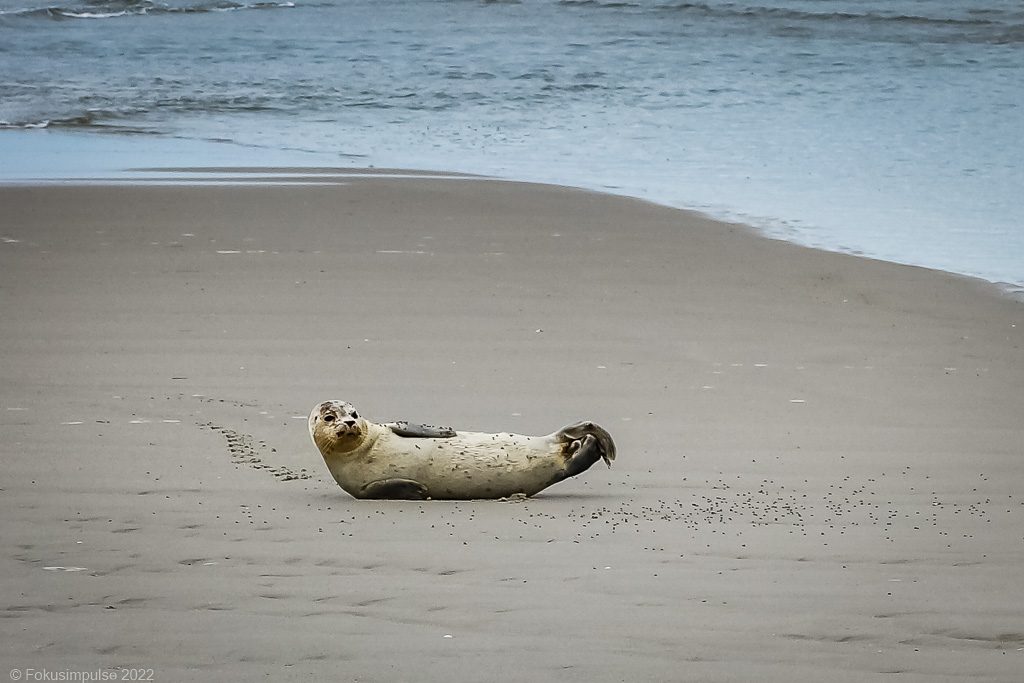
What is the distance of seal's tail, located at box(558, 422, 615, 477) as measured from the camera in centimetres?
482

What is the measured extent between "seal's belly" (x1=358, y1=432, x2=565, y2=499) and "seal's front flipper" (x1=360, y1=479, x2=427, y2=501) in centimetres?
2

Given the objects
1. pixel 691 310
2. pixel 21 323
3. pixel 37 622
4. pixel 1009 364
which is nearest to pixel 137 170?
pixel 21 323

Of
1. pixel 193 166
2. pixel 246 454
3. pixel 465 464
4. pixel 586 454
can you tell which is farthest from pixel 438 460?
pixel 193 166

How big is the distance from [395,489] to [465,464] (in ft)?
0.89

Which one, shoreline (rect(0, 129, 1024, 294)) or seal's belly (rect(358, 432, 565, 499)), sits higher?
seal's belly (rect(358, 432, 565, 499))

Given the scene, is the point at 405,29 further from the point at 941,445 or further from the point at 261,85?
the point at 941,445

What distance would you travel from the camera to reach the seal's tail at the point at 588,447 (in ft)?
15.8

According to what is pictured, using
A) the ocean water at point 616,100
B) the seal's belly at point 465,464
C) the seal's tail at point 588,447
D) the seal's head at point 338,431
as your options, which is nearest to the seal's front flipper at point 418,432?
the seal's belly at point 465,464

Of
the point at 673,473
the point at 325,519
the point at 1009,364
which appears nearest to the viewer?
the point at 325,519

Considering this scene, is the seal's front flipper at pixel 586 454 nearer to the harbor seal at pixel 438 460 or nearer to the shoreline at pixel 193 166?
the harbor seal at pixel 438 460

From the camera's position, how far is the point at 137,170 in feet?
44.8

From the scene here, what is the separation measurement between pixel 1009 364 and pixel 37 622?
5.53 metres

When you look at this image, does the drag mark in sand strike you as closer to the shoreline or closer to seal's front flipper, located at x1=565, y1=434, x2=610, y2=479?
seal's front flipper, located at x1=565, y1=434, x2=610, y2=479

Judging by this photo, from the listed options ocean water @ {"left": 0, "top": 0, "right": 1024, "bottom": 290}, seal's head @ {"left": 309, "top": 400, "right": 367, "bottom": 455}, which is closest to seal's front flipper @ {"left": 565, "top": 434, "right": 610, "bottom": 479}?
seal's head @ {"left": 309, "top": 400, "right": 367, "bottom": 455}
